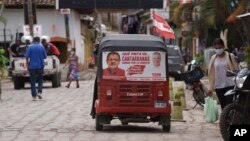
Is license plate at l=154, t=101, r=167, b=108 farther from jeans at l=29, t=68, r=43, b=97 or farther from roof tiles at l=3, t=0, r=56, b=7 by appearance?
roof tiles at l=3, t=0, r=56, b=7

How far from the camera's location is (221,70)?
15.5m

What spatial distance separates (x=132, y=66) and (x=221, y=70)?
1.94m

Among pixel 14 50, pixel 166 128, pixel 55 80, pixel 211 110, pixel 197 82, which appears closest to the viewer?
pixel 166 128

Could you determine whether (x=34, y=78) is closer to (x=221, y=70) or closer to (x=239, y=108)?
(x=221, y=70)

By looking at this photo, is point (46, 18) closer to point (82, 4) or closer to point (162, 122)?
point (82, 4)

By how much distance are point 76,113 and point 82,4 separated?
29623 mm

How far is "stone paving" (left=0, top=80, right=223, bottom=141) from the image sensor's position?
45.9 ft

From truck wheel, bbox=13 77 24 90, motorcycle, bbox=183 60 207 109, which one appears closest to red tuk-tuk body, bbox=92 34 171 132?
motorcycle, bbox=183 60 207 109

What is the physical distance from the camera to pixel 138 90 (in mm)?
14852

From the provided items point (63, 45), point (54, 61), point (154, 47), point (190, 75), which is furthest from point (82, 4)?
point (154, 47)

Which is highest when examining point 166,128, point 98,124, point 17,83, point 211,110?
point 17,83

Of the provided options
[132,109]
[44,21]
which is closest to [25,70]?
[132,109]

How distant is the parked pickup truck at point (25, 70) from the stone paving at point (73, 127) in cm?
878

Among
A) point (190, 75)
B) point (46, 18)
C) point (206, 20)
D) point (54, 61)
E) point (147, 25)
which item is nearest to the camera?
point (190, 75)
